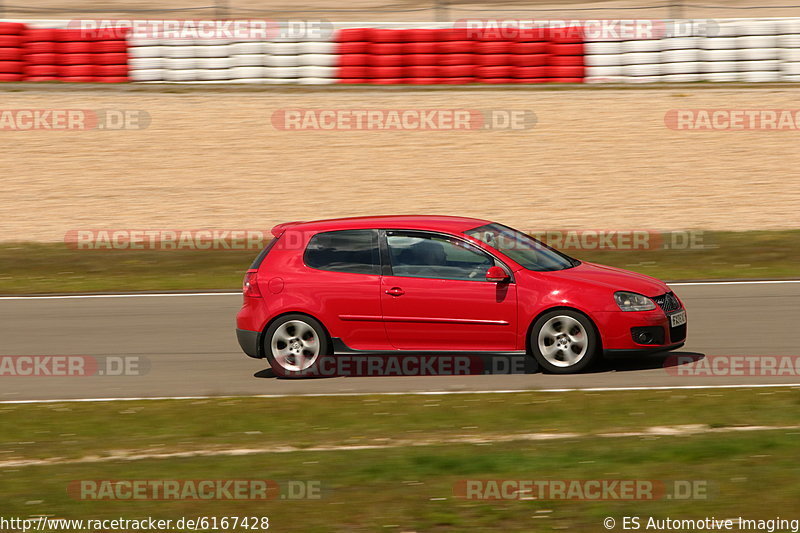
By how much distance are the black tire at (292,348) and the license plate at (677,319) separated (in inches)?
126

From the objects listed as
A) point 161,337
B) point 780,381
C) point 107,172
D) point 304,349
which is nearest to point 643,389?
point 780,381

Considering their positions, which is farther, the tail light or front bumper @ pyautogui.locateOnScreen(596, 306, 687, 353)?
the tail light

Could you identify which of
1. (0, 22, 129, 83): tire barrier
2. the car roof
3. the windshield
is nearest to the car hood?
the windshield

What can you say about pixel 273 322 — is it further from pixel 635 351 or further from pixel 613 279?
pixel 635 351

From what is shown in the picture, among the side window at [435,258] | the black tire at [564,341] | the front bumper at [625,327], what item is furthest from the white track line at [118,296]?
the front bumper at [625,327]

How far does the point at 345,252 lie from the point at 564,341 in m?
2.25

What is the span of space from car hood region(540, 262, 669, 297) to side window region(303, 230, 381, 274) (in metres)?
1.67

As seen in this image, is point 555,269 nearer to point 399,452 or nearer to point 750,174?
point 399,452

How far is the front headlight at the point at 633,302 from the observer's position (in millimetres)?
9844

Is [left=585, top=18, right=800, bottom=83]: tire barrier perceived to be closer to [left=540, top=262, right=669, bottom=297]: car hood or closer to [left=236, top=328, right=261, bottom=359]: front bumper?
[left=540, top=262, right=669, bottom=297]: car hood

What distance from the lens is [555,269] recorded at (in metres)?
10.3

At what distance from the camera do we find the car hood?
32.7ft

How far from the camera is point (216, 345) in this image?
38.7 ft

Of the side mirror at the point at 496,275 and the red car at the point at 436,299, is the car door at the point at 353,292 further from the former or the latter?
the side mirror at the point at 496,275
